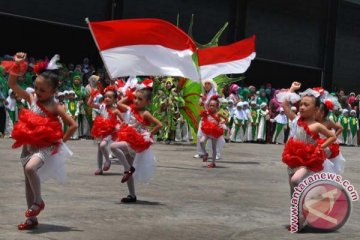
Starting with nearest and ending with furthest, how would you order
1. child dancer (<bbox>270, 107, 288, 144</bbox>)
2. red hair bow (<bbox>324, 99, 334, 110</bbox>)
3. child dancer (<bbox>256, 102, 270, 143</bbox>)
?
red hair bow (<bbox>324, 99, 334, 110</bbox>) < child dancer (<bbox>256, 102, 270, 143</bbox>) < child dancer (<bbox>270, 107, 288, 144</bbox>)

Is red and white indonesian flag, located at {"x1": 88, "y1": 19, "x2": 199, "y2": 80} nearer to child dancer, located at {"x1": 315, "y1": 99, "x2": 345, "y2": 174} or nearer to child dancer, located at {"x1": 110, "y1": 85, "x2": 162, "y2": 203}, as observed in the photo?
child dancer, located at {"x1": 110, "y1": 85, "x2": 162, "y2": 203}

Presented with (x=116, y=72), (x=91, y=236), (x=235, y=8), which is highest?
(x=235, y=8)

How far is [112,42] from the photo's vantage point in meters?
12.5

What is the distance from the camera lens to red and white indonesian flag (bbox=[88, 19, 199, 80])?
1241 cm

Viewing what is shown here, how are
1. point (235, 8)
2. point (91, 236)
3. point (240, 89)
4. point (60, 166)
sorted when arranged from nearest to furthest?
1. point (91, 236)
2. point (60, 166)
3. point (240, 89)
4. point (235, 8)

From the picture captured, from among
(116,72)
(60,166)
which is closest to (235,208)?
(60,166)

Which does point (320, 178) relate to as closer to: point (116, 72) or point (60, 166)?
point (60, 166)

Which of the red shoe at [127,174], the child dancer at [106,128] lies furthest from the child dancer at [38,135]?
the child dancer at [106,128]

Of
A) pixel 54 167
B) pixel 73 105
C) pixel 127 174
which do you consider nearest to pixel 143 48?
pixel 127 174

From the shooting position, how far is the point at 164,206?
9.35 m

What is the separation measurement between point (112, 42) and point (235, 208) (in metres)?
4.12

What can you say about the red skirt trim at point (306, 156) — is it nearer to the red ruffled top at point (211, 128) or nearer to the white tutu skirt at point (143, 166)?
the white tutu skirt at point (143, 166)

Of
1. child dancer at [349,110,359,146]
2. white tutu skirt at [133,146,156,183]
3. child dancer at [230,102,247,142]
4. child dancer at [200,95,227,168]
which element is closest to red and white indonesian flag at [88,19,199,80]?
child dancer at [200,95,227,168]

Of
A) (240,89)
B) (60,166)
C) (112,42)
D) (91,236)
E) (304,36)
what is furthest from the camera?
(304,36)
